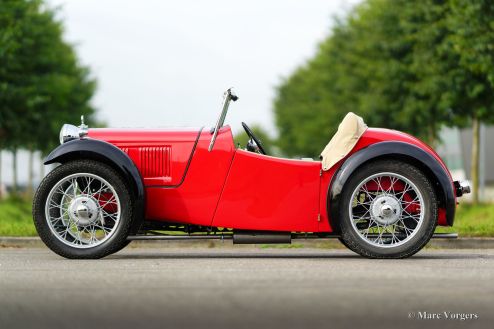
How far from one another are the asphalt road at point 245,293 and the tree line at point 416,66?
14.4 metres

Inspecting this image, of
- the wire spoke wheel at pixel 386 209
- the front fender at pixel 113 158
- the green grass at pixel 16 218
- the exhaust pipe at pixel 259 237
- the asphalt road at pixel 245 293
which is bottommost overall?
the green grass at pixel 16 218

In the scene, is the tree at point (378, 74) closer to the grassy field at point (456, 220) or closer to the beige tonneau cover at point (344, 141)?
the grassy field at point (456, 220)

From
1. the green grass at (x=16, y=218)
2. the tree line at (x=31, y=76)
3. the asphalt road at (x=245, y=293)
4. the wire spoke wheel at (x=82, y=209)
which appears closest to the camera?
the asphalt road at (x=245, y=293)

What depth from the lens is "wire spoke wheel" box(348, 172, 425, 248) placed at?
9234mm

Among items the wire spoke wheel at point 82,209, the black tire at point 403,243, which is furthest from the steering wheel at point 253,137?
the wire spoke wheel at point 82,209

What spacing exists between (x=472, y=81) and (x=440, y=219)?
644 inches

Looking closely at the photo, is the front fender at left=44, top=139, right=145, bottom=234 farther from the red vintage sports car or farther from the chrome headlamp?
the chrome headlamp

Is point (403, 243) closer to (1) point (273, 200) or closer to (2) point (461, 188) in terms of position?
(2) point (461, 188)

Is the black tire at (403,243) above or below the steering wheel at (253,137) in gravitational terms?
below

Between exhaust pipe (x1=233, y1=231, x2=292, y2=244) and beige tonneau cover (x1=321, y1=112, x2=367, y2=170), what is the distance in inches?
29.5

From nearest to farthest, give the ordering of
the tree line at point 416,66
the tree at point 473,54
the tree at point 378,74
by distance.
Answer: the tree at point 473,54, the tree line at point 416,66, the tree at point 378,74

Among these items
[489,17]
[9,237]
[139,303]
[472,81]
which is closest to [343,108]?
[472,81]

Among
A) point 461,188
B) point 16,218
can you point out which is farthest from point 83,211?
point 16,218

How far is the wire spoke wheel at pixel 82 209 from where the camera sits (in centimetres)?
931
